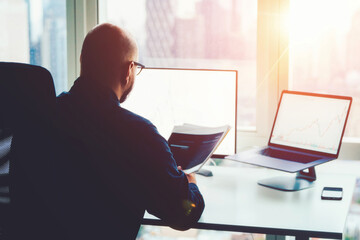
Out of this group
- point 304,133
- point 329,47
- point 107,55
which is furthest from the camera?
point 329,47

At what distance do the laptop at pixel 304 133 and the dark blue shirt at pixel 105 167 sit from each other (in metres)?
0.75

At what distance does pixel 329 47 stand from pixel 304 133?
516 mm

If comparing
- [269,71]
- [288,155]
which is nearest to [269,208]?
[288,155]

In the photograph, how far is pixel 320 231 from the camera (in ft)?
4.32

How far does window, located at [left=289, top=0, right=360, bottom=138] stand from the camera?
217 centimetres

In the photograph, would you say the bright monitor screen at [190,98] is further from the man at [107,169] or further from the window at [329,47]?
the man at [107,169]

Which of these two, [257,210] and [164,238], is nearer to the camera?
[257,210]

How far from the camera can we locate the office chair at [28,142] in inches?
41.6

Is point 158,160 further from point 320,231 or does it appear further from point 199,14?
point 199,14

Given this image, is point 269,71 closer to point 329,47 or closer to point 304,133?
point 329,47

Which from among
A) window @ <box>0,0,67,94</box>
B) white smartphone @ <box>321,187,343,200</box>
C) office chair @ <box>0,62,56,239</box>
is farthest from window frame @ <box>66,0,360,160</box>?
office chair @ <box>0,62,56,239</box>

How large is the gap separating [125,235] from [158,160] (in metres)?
0.24

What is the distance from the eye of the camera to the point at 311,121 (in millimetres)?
1922

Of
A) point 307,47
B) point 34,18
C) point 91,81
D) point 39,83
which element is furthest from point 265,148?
point 34,18
